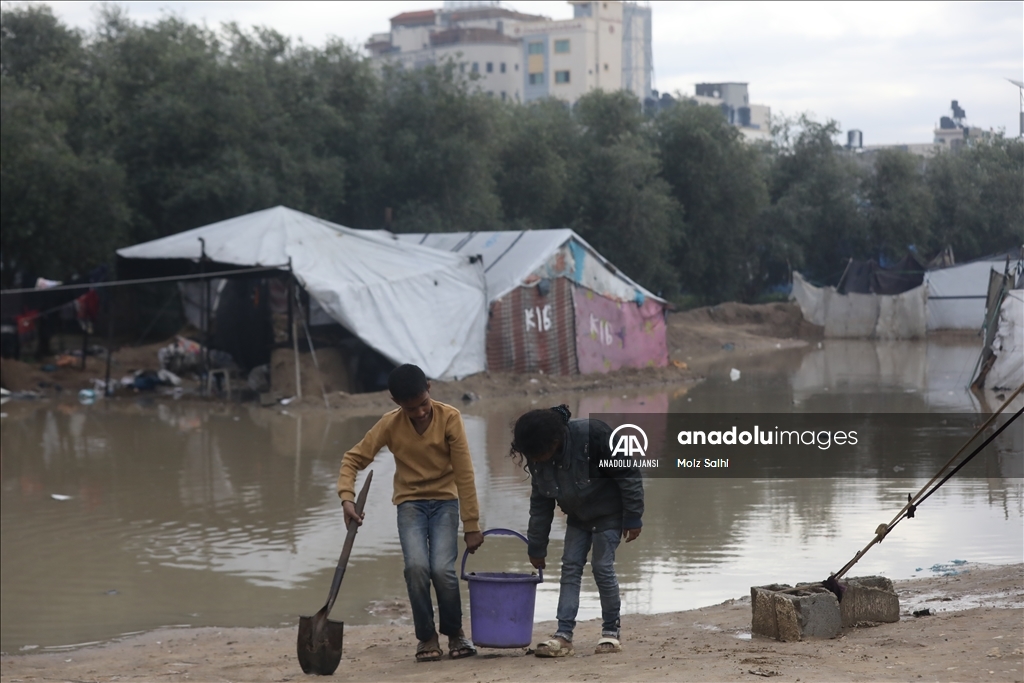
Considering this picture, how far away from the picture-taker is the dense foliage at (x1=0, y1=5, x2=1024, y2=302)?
24.1m

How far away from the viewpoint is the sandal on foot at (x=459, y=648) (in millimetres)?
5375

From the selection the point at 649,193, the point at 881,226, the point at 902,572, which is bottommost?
the point at 902,572

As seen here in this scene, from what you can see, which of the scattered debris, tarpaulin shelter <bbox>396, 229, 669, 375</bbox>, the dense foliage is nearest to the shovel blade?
the scattered debris

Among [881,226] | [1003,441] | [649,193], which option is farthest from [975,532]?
[649,193]

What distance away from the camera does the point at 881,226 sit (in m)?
15.8

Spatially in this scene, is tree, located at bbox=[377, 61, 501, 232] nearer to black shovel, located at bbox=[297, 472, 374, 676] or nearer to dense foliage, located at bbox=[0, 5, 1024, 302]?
dense foliage, located at bbox=[0, 5, 1024, 302]

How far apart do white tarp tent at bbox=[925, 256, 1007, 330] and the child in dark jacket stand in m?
4.49

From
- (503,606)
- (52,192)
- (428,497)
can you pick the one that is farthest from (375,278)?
(503,606)

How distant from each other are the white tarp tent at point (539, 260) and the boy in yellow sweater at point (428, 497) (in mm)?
15428

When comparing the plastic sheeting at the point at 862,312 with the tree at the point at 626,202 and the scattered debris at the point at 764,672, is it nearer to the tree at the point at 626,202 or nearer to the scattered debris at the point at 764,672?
the tree at the point at 626,202

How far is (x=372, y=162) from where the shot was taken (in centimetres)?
3112

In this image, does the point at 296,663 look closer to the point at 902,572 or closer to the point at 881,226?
the point at 902,572

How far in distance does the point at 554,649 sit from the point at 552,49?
328 ft

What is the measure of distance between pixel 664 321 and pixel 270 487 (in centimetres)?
1419
